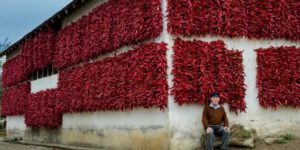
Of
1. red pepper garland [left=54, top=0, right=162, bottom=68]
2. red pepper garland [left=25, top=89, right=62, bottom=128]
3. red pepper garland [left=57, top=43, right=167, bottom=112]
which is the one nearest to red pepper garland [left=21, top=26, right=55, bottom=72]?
red pepper garland [left=54, top=0, right=162, bottom=68]

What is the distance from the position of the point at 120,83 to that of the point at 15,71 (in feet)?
43.9

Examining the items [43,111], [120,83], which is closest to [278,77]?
[120,83]

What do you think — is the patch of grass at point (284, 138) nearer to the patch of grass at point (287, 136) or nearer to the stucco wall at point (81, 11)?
the patch of grass at point (287, 136)

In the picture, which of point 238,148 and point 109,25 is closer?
point 238,148

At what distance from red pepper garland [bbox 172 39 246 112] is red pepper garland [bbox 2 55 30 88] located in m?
12.7

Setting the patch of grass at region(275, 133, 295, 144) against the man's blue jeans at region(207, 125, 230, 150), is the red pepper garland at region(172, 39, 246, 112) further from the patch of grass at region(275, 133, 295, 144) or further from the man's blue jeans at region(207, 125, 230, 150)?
the patch of grass at region(275, 133, 295, 144)

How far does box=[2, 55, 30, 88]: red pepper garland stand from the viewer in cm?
2319

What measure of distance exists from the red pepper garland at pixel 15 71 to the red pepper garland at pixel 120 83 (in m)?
6.12

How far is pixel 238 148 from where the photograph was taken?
1102 centimetres

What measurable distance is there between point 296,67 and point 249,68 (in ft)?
4.58

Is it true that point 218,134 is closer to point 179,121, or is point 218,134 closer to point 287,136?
point 179,121


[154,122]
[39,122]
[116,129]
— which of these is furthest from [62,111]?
[154,122]

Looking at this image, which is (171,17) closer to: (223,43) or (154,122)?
(223,43)

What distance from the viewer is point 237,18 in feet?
40.0
